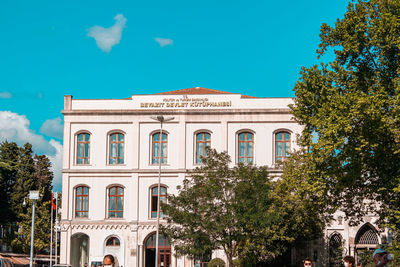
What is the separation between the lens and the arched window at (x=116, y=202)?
151 feet

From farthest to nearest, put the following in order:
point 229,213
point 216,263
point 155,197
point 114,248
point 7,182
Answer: point 7,182 < point 155,197 < point 114,248 < point 216,263 < point 229,213

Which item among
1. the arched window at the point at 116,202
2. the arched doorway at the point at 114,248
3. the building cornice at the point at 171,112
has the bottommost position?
the arched doorway at the point at 114,248

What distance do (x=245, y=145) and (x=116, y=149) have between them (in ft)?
33.2

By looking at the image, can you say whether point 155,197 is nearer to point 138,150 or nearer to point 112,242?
point 138,150

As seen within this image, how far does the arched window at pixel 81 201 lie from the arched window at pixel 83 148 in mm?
2123

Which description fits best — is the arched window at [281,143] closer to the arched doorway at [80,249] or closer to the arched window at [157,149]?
the arched window at [157,149]

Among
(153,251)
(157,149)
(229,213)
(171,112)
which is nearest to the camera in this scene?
(229,213)

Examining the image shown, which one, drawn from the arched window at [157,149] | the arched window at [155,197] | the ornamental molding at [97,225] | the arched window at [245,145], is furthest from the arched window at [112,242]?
the arched window at [245,145]

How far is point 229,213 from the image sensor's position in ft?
111

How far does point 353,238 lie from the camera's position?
140 feet

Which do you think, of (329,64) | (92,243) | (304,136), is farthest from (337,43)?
(92,243)

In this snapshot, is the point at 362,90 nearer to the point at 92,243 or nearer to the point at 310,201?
the point at 310,201

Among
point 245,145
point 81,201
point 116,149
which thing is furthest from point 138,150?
point 245,145

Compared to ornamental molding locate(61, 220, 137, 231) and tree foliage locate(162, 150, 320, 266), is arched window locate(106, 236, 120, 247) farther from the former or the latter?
tree foliage locate(162, 150, 320, 266)
